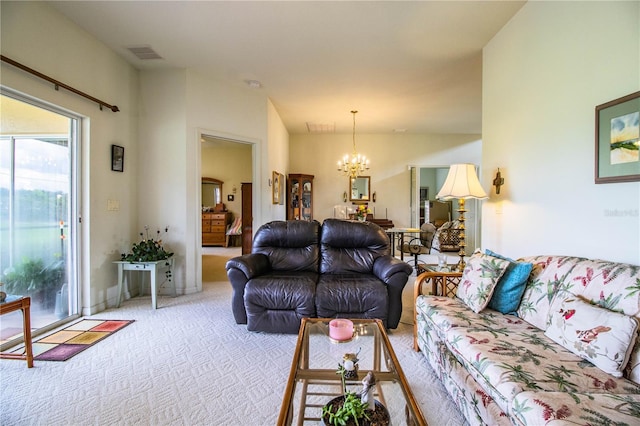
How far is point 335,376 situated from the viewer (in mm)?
1337

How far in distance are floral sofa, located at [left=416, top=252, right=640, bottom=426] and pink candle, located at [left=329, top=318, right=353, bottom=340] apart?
582mm

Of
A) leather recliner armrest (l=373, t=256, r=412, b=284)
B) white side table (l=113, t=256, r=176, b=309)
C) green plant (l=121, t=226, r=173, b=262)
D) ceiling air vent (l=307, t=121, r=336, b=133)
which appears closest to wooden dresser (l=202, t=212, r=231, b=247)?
ceiling air vent (l=307, t=121, r=336, b=133)

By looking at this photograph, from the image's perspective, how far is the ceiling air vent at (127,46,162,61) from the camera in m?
3.26

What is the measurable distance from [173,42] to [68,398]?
330 centimetres

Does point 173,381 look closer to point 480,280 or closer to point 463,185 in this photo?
point 480,280

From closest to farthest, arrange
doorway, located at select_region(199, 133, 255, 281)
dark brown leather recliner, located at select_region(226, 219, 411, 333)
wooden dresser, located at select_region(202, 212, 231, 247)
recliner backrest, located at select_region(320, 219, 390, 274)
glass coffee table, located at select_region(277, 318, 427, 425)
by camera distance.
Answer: glass coffee table, located at select_region(277, 318, 427, 425), dark brown leather recliner, located at select_region(226, 219, 411, 333), recliner backrest, located at select_region(320, 219, 390, 274), wooden dresser, located at select_region(202, 212, 231, 247), doorway, located at select_region(199, 133, 255, 281)

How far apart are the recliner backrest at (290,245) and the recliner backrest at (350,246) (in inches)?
4.4

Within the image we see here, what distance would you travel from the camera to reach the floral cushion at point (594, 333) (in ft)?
4.05

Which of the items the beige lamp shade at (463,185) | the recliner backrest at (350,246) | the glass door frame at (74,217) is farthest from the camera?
the recliner backrest at (350,246)

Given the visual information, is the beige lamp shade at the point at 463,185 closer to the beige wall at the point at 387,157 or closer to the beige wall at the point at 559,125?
the beige wall at the point at 559,125

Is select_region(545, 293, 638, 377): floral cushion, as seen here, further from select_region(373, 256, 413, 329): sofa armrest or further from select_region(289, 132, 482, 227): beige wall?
select_region(289, 132, 482, 227): beige wall

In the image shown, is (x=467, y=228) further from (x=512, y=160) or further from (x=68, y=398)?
(x=68, y=398)

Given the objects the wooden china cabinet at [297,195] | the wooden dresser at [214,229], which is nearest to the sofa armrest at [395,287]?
the wooden china cabinet at [297,195]

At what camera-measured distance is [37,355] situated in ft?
7.23
